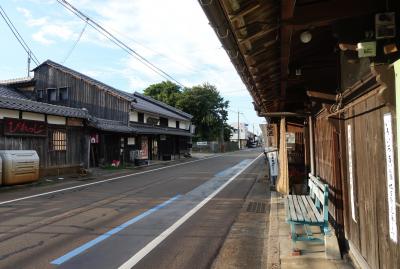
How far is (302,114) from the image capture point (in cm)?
1117

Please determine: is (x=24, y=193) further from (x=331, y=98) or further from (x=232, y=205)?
(x=331, y=98)

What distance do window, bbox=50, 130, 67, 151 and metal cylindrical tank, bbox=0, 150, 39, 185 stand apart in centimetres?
380

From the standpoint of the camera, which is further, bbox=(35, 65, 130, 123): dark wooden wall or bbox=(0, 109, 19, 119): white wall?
bbox=(35, 65, 130, 123): dark wooden wall

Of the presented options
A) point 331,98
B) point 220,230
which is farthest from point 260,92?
point 220,230

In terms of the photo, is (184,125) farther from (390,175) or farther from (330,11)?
(390,175)

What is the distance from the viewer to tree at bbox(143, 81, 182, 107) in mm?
62744

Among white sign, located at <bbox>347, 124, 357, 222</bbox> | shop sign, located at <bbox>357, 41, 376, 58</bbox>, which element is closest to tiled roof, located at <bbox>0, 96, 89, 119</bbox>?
white sign, located at <bbox>347, 124, 357, 222</bbox>

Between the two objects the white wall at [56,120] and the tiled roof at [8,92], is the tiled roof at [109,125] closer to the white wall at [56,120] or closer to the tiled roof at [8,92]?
the white wall at [56,120]

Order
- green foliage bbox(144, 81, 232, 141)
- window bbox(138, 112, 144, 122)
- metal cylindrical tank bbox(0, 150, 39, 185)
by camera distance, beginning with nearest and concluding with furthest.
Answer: metal cylindrical tank bbox(0, 150, 39, 185), window bbox(138, 112, 144, 122), green foliage bbox(144, 81, 232, 141)

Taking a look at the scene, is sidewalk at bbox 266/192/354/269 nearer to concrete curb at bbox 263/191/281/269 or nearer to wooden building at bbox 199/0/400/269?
concrete curb at bbox 263/191/281/269

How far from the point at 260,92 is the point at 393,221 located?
5.73 m

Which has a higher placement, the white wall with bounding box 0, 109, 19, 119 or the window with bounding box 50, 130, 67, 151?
the white wall with bounding box 0, 109, 19, 119

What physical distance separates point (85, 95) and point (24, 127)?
13315mm

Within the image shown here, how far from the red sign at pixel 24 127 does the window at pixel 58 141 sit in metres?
0.84
